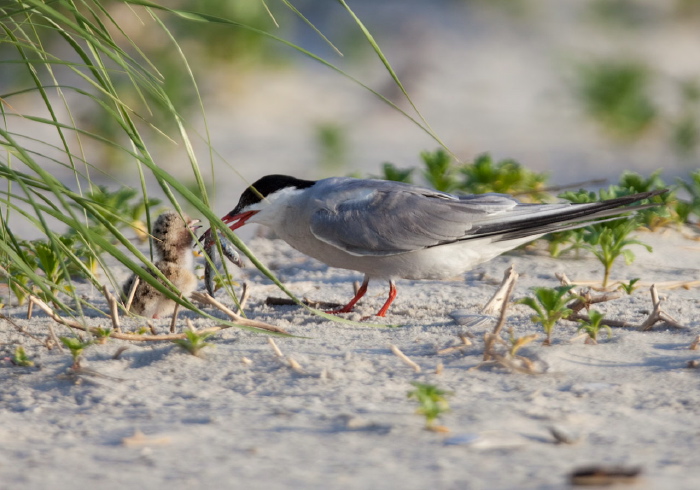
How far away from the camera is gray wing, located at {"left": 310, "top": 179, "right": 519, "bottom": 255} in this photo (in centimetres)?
363

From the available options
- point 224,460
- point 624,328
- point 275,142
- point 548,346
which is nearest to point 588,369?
point 548,346

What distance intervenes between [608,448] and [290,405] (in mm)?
760

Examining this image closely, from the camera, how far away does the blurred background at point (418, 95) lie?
767 centimetres

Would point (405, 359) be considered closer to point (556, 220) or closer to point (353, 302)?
point (353, 302)

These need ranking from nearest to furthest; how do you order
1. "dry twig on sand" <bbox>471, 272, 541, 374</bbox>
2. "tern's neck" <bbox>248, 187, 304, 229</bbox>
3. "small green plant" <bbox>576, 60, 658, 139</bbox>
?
"dry twig on sand" <bbox>471, 272, 541, 374</bbox>, "tern's neck" <bbox>248, 187, 304, 229</bbox>, "small green plant" <bbox>576, 60, 658, 139</bbox>

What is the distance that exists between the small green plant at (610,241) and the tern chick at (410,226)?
0.50ft

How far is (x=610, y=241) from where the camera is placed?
378cm

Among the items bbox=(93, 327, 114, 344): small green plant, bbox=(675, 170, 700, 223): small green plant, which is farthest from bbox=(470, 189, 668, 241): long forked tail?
bbox=(93, 327, 114, 344): small green plant

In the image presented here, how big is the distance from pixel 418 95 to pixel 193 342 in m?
7.39

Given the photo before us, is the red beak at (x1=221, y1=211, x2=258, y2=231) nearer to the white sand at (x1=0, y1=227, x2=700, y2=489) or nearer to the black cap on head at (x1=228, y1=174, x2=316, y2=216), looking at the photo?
the black cap on head at (x1=228, y1=174, x2=316, y2=216)

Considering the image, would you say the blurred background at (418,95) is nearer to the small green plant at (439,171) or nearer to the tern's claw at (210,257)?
the small green plant at (439,171)

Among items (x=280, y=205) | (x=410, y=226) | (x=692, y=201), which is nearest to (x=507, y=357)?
(x=410, y=226)

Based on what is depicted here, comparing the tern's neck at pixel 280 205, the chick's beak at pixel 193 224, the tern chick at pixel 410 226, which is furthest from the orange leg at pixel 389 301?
the chick's beak at pixel 193 224

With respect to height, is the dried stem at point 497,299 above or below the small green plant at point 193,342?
above
